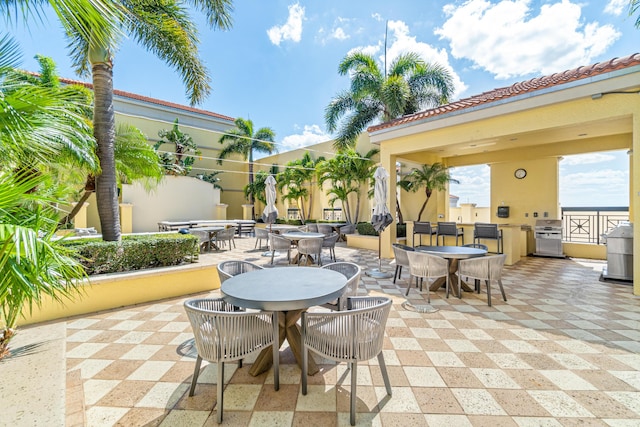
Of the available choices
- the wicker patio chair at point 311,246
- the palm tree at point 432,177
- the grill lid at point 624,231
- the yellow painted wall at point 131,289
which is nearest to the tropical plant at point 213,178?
the palm tree at point 432,177

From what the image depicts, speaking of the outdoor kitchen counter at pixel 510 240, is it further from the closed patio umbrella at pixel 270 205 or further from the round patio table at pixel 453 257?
the closed patio umbrella at pixel 270 205

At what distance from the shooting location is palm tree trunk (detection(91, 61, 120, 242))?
4.85 metres

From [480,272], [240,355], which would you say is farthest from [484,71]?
[240,355]

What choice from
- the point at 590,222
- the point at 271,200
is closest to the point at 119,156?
the point at 271,200

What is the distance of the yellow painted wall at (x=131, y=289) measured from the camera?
394cm

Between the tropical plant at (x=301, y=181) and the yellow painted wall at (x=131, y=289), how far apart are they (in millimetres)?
10641

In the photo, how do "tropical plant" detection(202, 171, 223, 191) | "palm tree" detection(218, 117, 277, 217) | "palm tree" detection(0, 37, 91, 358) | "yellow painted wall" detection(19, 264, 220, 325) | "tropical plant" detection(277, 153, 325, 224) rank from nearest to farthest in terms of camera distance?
1. "palm tree" detection(0, 37, 91, 358)
2. "yellow painted wall" detection(19, 264, 220, 325)
3. "tropical plant" detection(277, 153, 325, 224)
4. "palm tree" detection(218, 117, 277, 217)
5. "tropical plant" detection(202, 171, 223, 191)

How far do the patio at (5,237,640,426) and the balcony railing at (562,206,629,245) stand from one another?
692cm

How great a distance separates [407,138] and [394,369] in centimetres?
707

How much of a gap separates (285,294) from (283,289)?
0.16 meters

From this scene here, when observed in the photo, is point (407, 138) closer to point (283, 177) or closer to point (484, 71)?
point (484, 71)

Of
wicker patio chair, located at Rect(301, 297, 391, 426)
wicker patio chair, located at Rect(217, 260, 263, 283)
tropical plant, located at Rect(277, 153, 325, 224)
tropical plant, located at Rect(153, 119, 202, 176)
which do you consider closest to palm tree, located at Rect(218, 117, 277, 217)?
tropical plant, located at Rect(153, 119, 202, 176)

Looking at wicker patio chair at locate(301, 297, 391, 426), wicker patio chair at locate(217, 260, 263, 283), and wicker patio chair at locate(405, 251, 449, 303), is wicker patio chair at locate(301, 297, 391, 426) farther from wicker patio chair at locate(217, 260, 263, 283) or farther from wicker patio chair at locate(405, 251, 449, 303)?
wicker patio chair at locate(405, 251, 449, 303)

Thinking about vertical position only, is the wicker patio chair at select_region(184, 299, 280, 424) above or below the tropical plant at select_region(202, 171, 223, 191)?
below
